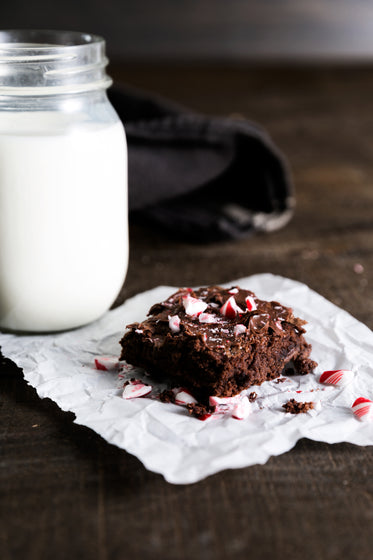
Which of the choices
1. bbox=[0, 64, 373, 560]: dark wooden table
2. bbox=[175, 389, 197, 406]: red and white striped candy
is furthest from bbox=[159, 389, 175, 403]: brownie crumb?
bbox=[0, 64, 373, 560]: dark wooden table

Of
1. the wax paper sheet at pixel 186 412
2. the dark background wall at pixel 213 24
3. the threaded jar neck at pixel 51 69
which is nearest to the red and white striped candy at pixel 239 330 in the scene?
the wax paper sheet at pixel 186 412

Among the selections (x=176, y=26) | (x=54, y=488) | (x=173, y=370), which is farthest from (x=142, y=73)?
(x=54, y=488)

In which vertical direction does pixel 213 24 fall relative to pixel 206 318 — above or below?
below

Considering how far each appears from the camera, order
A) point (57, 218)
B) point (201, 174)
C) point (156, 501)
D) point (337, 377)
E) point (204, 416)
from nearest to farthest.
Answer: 1. point (156, 501)
2. point (204, 416)
3. point (337, 377)
4. point (57, 218)
5. point (201, 174)

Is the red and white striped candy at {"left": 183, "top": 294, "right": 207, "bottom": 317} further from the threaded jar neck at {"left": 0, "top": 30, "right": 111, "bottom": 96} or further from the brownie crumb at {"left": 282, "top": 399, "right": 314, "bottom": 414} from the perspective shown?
the threaded jar neck at {"left": 0, "top": 30, "right": 111, "bottom": 96}

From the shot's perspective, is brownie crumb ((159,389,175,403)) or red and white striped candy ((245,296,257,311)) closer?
brownie crumb ((159,389,175,403))

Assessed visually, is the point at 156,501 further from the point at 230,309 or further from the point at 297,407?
the point at 230,309

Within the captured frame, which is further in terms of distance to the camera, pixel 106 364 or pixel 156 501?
pixel 106 364

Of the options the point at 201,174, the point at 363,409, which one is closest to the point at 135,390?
the point at 363,409
